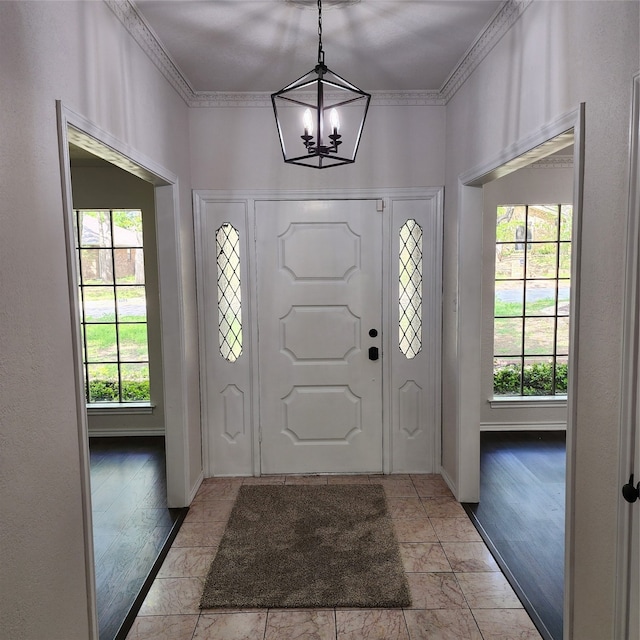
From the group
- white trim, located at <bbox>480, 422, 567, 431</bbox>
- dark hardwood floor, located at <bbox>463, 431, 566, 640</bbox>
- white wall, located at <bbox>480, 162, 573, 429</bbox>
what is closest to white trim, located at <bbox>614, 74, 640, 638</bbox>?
dark hardwood floor, located at <bbox>463, 431, 566, 640</bbox>

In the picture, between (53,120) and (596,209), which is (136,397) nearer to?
(53,120)

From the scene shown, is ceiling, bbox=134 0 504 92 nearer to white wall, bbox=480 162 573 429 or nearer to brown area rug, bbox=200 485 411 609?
white wall, bbox=480 162 573 429

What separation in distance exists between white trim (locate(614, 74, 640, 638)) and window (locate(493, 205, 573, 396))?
3.27 metres

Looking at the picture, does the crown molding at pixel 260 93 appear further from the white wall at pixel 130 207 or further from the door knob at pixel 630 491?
the door knob at pixel 630 491

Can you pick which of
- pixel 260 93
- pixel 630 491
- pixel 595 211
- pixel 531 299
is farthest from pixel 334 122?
pixel 531 299

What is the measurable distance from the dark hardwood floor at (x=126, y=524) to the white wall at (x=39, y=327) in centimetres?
59

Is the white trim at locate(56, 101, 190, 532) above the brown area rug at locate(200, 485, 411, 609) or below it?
above

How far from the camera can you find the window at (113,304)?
15.2 ft

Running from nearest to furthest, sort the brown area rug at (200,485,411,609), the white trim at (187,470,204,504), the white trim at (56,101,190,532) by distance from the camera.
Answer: the brown area rug at (200,485,411,609), the white trim at (56,101,190,532), the white trim at (187,470,204,504)

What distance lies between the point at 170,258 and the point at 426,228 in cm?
185

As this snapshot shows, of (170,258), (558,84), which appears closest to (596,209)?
(558,84)

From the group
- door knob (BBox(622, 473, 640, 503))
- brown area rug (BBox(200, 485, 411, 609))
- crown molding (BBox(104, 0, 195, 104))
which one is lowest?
brown area rug (BBox(200, 485, 411, 609))

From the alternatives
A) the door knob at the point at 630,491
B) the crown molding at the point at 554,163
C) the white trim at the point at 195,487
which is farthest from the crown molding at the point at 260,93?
the white trim at the point at 195,487

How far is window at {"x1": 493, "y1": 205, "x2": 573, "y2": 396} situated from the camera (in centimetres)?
468
